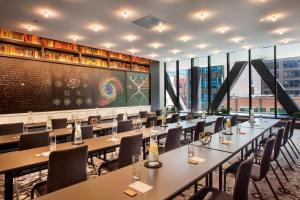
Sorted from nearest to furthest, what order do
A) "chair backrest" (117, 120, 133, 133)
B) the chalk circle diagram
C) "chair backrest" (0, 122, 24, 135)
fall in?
"chair backrest" (0, 122, 24, 135) → "chair backrest" (117, 120, 133, 133) → the chalk circle diagram

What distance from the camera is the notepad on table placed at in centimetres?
143

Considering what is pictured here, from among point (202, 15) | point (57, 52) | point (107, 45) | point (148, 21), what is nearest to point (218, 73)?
point (107, 45)

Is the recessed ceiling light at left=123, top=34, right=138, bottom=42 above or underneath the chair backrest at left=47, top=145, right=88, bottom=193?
above

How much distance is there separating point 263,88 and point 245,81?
77 centimetres

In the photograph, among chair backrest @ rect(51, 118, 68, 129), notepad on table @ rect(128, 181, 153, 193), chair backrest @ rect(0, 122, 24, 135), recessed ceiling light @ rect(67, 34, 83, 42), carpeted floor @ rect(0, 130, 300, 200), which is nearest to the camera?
notepad on table @ rect(128, 181, 153, 193)

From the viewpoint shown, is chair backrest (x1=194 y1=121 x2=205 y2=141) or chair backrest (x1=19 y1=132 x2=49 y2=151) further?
chair backrest (x1=194 y1=121 x2=205 y2=141)

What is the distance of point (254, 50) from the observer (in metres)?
8.51

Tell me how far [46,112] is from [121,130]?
352 cm

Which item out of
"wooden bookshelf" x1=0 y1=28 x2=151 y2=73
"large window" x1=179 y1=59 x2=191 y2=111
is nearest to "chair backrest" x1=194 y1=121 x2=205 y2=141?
"wooden bookshelf" x1=0 y1=28 x2=151 y2=73

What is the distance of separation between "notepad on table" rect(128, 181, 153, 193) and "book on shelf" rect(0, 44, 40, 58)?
6.05 metres

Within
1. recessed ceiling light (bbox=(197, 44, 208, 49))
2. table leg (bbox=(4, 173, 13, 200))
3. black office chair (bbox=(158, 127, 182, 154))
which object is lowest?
table leg (bbox=(4, 173, 13, 200))

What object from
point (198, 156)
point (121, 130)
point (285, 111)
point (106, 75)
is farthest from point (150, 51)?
point (198, 156)

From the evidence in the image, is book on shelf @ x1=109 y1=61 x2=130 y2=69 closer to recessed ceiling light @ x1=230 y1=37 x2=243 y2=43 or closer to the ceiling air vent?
the ceiling air vent

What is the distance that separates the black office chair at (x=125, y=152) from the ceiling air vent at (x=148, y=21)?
3.08 m
